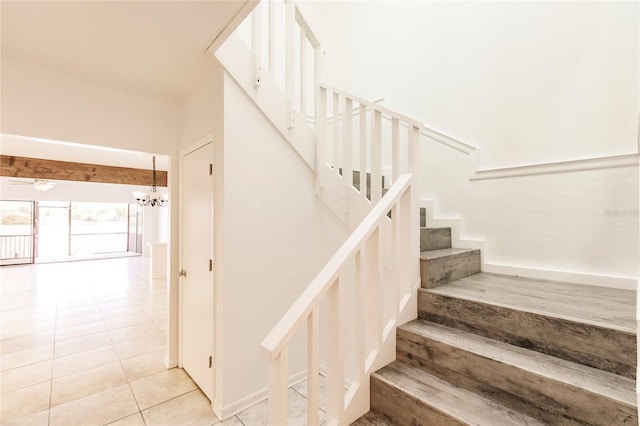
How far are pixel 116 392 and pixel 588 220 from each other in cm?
394

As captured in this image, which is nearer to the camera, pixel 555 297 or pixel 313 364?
pixel 313 364

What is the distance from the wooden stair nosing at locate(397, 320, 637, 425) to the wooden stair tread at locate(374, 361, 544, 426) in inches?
1.6

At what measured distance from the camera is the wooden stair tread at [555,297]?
1.29 metres

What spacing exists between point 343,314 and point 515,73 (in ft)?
8.27

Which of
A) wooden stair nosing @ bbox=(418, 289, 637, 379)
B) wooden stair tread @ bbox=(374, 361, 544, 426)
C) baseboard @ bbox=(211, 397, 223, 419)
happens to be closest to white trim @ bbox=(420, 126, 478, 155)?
wooden stair nosing @ bbox=(418, 289, 637, 379)

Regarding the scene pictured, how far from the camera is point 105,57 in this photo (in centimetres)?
197

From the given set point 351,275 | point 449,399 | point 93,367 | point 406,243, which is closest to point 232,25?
point 406,243

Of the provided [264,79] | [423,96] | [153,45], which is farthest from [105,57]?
[423,96]

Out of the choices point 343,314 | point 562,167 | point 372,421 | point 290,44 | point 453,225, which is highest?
point 290,44

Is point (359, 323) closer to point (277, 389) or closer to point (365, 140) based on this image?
point (277, 389)

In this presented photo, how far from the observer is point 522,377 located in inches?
45.4

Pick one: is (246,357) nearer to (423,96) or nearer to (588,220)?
(588,220)

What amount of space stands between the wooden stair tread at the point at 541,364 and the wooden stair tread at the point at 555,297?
19cm

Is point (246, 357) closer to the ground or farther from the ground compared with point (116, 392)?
farther from the ground
